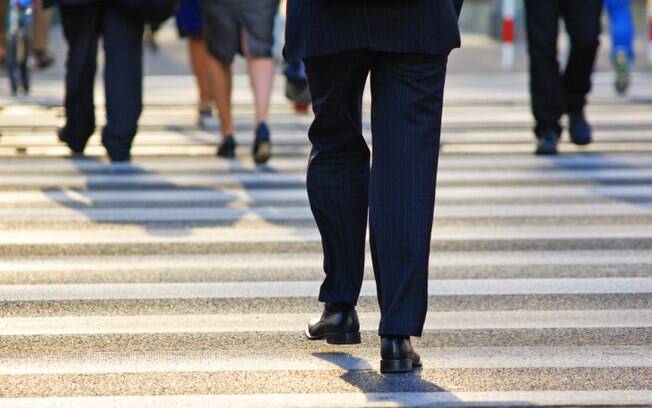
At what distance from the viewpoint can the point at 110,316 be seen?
5.30m

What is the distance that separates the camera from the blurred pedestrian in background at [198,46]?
10938 mm

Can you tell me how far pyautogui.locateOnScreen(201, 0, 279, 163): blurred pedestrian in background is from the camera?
919 centimetres

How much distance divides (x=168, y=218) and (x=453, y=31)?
10.9 ft

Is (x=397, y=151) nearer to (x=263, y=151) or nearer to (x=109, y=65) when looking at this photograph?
(x=263, y=151)

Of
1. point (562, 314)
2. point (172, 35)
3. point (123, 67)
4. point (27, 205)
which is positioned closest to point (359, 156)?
point (562, 314)

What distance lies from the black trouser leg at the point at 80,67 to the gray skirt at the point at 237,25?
2.21 ft

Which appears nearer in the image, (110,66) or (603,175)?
(603,175)

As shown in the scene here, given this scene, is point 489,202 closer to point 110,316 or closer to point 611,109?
point 110,316

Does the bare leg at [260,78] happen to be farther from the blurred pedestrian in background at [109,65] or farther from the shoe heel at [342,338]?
the shoe heel at [342,338]

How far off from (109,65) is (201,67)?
7.80 feet

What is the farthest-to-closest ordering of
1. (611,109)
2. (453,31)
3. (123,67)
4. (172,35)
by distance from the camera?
(172,35) → (611,109) → (123,67) → (453,31)

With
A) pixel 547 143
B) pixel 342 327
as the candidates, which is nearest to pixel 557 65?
pixel 547 143

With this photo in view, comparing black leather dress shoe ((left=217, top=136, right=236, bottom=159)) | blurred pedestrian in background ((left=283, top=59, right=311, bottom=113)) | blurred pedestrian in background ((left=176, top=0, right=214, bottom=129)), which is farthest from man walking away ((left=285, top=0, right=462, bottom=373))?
blurred pedestrian in background ((left=283, top=59, right=311, bottom=113))

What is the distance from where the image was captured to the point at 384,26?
4.32 m
